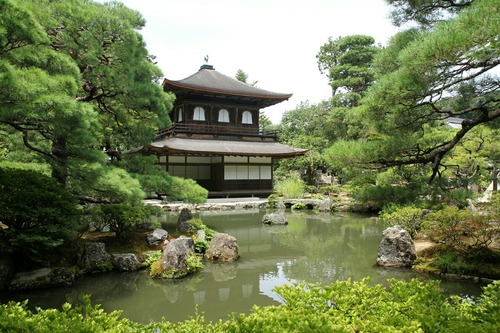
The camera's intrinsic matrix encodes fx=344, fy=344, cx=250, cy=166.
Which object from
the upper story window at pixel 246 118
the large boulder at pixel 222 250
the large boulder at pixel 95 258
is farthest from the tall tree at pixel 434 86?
the upper story window at pixel 246 118

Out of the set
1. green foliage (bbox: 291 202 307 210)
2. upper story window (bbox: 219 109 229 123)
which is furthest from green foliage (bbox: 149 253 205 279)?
upper story window (bbox: 219 109 229 123)

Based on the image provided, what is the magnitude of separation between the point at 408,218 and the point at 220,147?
1163cm

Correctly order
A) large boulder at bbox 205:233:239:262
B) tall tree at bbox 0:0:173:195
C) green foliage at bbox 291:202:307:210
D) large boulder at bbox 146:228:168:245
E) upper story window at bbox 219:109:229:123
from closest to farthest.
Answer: tall tree at bbox 0:0:173:195 → large boulder at bbox 205:233:239:262 → large boulder at bbox 146:228:168:245 → green foliage at bbox 291:202:307:210 → upper story window at bbox 219:109:229:123

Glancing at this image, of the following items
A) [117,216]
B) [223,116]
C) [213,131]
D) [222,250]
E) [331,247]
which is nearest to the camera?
[117,216]

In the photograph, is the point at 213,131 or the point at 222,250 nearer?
the point at 222,250

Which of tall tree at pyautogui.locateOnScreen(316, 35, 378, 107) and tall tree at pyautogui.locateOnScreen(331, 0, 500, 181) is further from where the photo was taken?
tall tree at pyautogui.locateOnScreen(316, 35, 378, 107)

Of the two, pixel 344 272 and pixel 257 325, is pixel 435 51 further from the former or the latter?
pixel 344 272

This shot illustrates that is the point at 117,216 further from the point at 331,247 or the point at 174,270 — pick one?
the point at 331,247

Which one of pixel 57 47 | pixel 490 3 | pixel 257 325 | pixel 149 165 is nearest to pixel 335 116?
pixel 149 165

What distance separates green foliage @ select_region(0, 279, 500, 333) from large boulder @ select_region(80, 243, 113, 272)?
4089 millimetres

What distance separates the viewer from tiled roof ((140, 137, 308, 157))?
658 inches

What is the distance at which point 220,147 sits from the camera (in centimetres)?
1831

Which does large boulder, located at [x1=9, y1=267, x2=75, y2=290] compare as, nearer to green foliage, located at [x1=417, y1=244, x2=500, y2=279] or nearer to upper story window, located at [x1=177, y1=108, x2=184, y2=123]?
green foliage, located at [x1=417, y1=244, x2=500, y2=279]

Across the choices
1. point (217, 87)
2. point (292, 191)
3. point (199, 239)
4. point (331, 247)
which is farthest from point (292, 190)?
point (199, 239)
